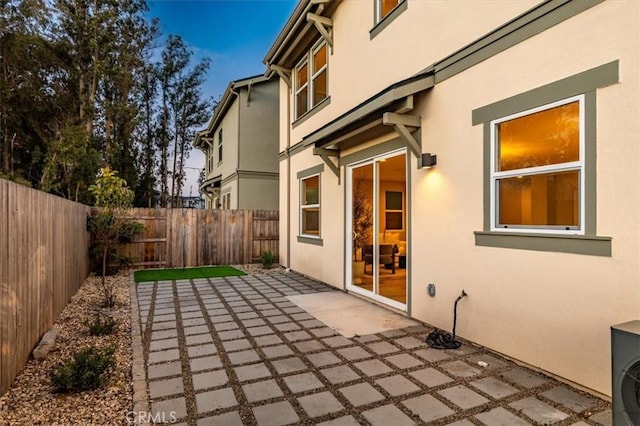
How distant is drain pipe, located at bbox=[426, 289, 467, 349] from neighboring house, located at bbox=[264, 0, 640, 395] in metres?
0.10

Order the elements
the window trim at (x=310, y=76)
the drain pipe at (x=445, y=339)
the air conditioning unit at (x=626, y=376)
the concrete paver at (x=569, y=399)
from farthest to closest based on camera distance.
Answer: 1. the window trim at (x=310, y=76)
2. the drain pipe at (x=445, y=339)
3. the concrete paver at (x=569, y=399)
4. the air conditioning unit at (x=626, y=376)

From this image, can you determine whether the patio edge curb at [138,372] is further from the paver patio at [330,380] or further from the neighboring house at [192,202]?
the neighboring house at [192,202]

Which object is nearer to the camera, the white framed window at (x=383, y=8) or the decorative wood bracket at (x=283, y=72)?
the white framed window at (x=383, y=8)

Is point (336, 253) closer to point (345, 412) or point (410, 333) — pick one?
point (410, 333)

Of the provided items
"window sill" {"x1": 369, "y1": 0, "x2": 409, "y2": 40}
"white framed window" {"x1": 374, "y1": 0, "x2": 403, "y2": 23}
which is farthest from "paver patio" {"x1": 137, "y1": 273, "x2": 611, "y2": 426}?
"white framed window" {"x1": 374, "y1": 0, "x2": 403, "y2": 23}

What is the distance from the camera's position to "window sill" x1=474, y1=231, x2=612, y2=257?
9.24 feet

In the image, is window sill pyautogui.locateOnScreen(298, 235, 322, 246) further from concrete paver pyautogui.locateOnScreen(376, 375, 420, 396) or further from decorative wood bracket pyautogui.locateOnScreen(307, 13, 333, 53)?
concrete paver pyautogui.locateOnScreen(376, 375, 420, 396)

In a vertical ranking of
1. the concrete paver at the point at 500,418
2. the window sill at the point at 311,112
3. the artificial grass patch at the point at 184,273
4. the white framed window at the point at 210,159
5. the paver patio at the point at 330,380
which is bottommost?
the artificial grass patch at the point at 184,273

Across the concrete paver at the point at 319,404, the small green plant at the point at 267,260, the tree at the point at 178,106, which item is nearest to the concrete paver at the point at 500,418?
the concrete paver at the point at 319,404

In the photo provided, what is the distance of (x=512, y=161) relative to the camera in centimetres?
364

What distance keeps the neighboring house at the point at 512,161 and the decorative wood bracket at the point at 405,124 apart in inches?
0.7

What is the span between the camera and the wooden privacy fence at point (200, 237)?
1002 cm

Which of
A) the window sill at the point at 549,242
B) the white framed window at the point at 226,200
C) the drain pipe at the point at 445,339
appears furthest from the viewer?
the white framed window at the point at 226,200

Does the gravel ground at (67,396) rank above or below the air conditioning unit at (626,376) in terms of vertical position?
below
